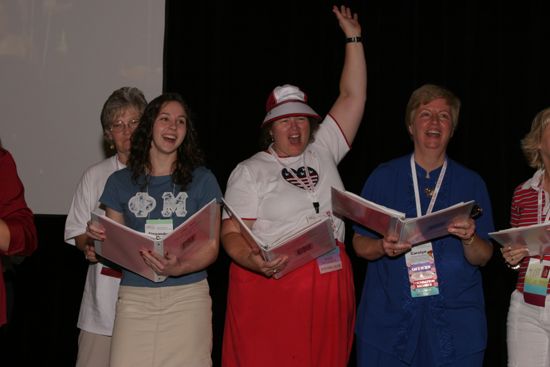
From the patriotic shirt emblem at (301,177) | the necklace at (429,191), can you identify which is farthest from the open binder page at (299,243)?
the necklace at (429,191)

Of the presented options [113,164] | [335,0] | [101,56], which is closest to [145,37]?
[101,56]

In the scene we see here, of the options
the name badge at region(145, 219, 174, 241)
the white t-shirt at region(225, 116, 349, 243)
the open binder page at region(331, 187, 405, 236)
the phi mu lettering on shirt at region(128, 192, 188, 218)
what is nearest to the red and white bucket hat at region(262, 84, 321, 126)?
the white t-shirt at region(225, 116, 349, 243)

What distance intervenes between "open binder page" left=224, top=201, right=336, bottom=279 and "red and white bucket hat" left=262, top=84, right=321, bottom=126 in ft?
1.94

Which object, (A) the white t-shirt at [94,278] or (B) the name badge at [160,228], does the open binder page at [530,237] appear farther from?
(A) the white t-shirt at [94,278]

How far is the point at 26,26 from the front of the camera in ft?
15.5

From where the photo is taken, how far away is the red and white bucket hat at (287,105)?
10.2 ft

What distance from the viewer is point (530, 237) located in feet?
8.79

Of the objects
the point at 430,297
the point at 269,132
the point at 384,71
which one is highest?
the point at 384,71

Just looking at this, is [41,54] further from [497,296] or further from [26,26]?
[497,296]

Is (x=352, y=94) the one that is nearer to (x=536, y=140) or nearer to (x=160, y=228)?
(x=536, y=140)

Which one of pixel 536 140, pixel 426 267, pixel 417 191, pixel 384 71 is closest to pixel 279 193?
pixel 417 191

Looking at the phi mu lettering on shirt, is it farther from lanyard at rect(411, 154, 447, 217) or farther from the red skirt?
lanyard at rect(411, 154, 447, 217)

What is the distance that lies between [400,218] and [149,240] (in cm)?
94

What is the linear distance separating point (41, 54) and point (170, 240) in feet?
9.00
